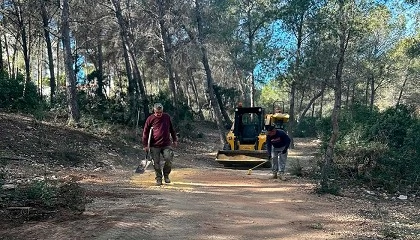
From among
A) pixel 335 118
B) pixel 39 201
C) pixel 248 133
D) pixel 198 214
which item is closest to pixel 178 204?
pixel 198 214

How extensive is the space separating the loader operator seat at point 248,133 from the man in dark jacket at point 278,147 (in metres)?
5.88

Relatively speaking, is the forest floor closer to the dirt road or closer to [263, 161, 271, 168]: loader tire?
the dirt road

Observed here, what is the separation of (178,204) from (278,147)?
5816 millimetres

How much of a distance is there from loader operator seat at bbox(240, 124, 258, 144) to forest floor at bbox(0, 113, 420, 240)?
5320 millimetres

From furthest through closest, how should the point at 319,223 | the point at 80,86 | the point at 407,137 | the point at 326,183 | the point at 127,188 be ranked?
the point at 80,86, the point at 407,137, the point at 326,183, the point at 127,188, the point at 319,223

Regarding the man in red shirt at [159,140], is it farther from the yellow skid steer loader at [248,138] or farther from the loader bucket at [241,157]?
A: the loader bucket at [241,157]

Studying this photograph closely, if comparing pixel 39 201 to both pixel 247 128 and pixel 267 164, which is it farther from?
pixel 247 128

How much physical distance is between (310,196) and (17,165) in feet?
22.9

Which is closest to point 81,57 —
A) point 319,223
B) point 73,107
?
point 73,107

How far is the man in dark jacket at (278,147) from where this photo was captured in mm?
12781

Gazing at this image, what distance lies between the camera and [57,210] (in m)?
6.34

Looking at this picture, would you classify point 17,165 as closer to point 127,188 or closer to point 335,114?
point 127,188

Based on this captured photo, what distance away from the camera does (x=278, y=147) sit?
1280cm

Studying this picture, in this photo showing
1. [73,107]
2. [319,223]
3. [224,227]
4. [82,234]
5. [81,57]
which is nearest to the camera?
[82,234]
